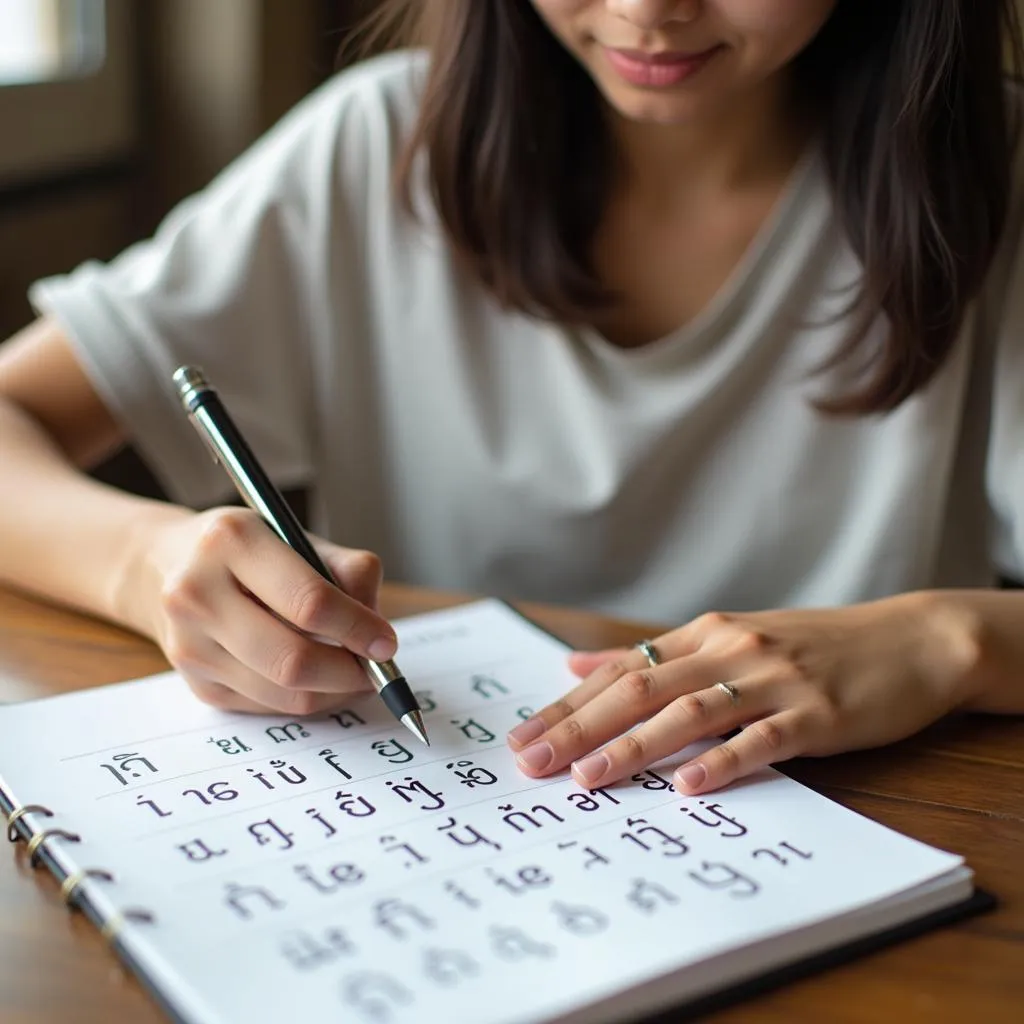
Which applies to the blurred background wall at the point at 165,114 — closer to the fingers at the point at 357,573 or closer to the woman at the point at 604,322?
the woman at the point at 604,322

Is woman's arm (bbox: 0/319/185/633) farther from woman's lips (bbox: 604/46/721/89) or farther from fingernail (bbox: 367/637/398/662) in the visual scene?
woman's lips (bbox: 604/46/721/89)

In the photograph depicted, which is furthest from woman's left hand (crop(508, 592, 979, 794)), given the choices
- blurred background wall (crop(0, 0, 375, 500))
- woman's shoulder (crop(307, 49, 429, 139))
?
blurred background wall (crop(0, 0, 375, 500))

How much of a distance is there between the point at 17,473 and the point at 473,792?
1.49 ft

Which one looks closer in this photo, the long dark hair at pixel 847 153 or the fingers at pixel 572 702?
the fingers at pixel 572 702

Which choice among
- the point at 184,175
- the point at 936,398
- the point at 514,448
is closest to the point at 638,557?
the point at 514,448

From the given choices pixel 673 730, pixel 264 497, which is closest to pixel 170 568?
pixel 264 497

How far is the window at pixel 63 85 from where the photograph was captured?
1.41m

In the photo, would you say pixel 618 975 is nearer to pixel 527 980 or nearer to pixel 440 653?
pixel 527 980

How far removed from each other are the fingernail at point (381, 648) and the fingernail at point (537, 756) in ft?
0.27

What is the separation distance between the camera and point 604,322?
41.4 inches

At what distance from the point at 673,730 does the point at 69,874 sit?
27 centimetres

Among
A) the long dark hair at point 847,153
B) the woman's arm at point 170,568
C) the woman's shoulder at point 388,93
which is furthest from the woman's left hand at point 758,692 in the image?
the woman's shoulder at point 388,93

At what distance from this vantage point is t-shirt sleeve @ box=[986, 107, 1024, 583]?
98 centimetres

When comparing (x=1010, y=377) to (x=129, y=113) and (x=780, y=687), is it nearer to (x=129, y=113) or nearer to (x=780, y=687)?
(x=780, y=687)
